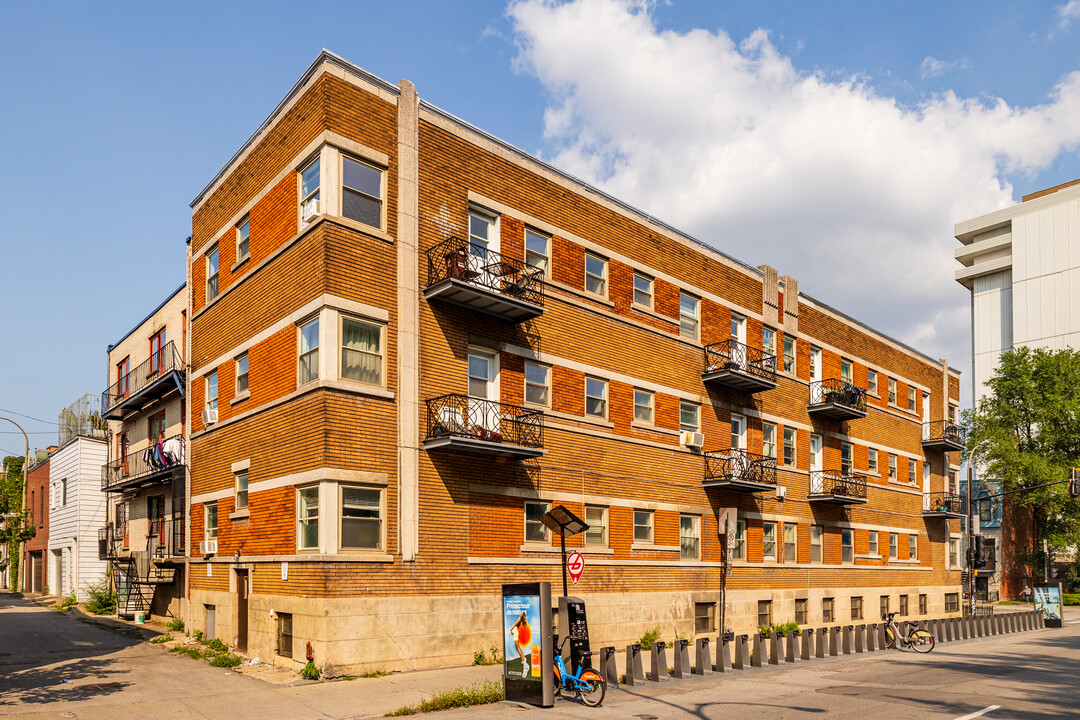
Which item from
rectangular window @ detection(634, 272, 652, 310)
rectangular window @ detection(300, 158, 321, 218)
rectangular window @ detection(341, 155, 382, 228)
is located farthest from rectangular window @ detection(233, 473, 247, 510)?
rectangular window @ detection(634, 272, 652, 310)

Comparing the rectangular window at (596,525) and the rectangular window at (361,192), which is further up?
the rectangular window at (361,192)

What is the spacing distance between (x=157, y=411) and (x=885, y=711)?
27.6 meters

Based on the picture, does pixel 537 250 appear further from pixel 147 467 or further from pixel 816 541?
pixel 816 541

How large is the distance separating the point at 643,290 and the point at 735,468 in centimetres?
748

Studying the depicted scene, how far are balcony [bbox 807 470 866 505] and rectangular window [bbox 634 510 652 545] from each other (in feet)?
36.0

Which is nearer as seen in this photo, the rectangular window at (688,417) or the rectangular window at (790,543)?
the rectangular window at (688,417)

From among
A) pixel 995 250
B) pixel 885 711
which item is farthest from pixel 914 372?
pixel 995 250

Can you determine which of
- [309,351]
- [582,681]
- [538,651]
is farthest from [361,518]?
[582,681]

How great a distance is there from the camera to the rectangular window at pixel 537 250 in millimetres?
25078

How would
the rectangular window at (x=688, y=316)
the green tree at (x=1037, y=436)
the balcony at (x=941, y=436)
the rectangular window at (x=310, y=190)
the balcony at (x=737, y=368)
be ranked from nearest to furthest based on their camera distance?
the rectangular window at (x=310, y=190), the balcony at (x=737, y=368), the rectangular window at (x=688, y=316), the balcony at (x=941, y=436), the green tree at (x=1037, y=436)

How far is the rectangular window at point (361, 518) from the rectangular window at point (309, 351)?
2898mm

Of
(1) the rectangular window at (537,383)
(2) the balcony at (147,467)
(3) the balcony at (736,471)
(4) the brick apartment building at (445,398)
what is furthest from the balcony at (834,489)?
(2) the balcony at (147,467)

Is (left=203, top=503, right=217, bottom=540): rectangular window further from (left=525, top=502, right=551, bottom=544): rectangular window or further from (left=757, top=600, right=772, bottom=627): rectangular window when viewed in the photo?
(left=757, top=600, right=772, bottom=627): rectangular window

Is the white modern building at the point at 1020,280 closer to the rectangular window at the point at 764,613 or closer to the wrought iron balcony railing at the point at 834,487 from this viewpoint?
the wrought iron balcony railing at the point at 834,487
